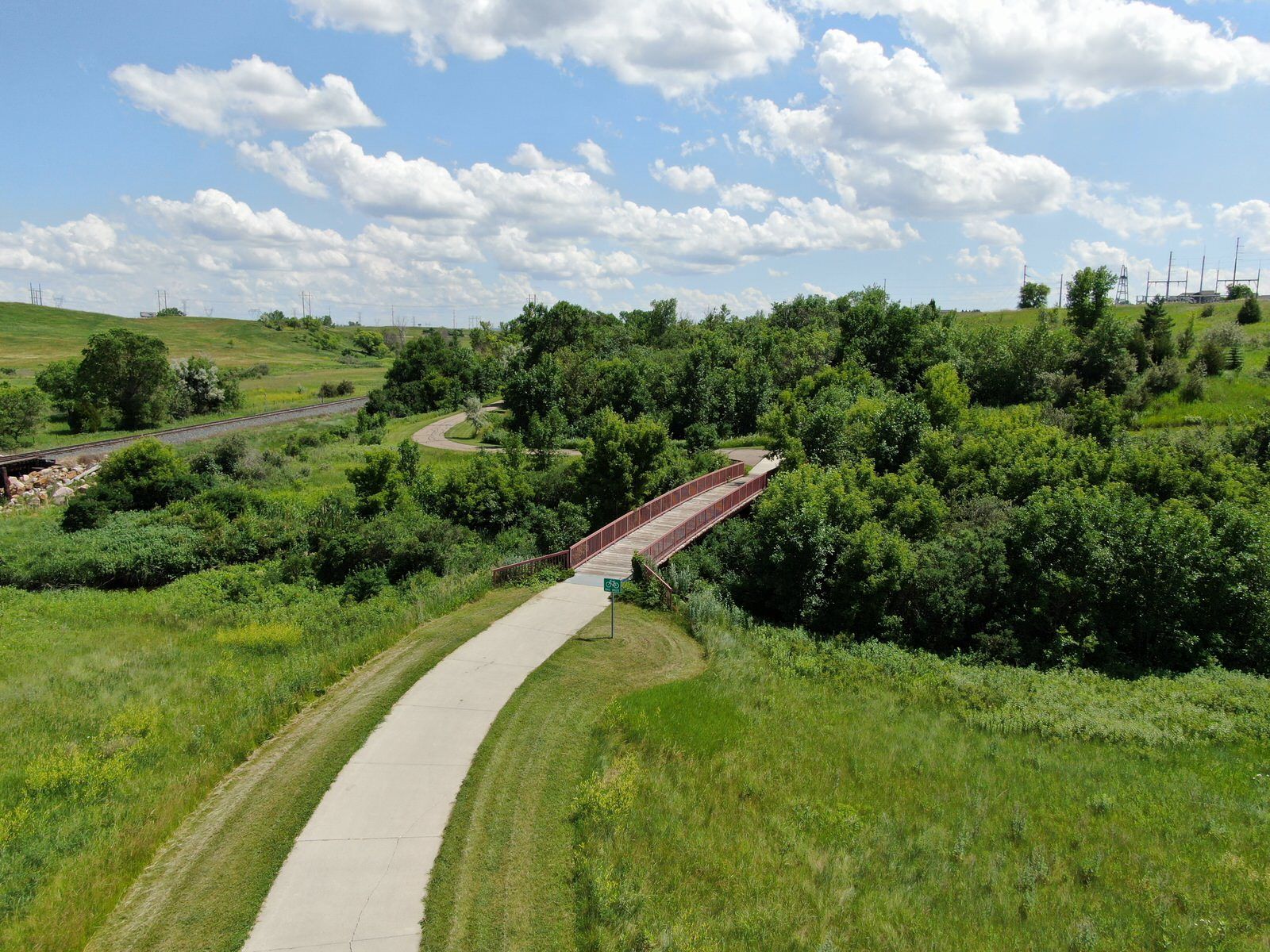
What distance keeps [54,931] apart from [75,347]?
137 m

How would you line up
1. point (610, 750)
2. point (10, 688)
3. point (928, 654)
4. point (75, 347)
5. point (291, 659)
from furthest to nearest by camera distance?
point (75, 347) < point (928, 654) < point (291, 659) < point (10, 688) < point (610, 750)

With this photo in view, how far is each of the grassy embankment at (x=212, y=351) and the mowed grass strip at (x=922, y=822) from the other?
6190 cm

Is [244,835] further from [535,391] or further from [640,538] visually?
[535,391]

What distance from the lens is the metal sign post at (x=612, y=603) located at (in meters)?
19.7

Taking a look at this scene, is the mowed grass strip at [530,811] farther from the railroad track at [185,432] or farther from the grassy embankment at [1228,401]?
the railroad track at [185,432]

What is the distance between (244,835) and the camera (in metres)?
12.0

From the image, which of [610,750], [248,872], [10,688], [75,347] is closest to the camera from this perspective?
[248,872]

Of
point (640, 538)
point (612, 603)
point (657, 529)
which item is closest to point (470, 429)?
point (657, 529)

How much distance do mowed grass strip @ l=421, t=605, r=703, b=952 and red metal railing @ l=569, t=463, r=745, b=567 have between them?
22.3ft

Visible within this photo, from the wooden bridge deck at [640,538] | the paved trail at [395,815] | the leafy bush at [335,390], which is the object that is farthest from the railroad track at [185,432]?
the paved trail at [395,815]

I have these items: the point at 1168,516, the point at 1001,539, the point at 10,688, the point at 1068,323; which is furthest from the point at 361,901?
the point at 1068,323

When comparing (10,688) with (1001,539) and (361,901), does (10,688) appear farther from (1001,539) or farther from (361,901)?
(1001,539)

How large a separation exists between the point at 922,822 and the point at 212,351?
149151mm

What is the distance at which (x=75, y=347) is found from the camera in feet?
387
